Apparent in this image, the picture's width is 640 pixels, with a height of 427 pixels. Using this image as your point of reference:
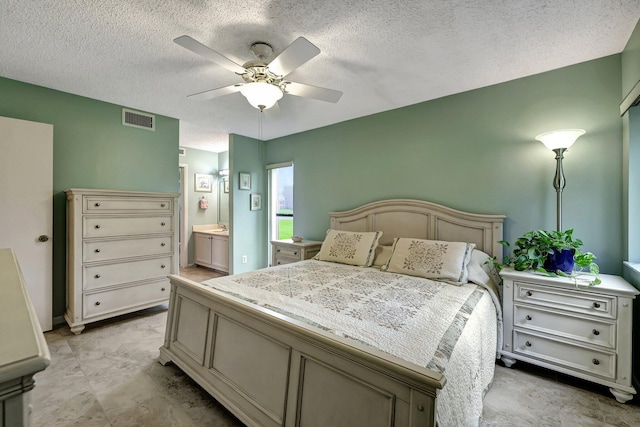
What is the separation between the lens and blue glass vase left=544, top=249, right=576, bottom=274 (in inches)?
85.4

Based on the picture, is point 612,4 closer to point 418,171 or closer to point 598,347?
point 418,171

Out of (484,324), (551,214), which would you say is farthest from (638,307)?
(484,324)

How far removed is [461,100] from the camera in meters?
2.98

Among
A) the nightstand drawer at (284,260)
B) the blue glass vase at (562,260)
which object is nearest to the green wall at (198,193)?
the nightstand drawer at (284,260)

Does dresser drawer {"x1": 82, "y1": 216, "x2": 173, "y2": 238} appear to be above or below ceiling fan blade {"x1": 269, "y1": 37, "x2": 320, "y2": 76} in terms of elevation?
below

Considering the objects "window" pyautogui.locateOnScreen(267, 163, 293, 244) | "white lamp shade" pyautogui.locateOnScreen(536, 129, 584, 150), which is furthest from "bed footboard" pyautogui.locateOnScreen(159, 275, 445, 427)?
"window" pyautogui.locateOnScreen(267, 163, 293, 244)

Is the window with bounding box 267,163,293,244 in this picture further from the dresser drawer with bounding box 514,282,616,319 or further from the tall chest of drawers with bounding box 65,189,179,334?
the dresser drawer with bounding box 514,282,616,319

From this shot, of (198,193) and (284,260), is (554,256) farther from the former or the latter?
→ (198,193)

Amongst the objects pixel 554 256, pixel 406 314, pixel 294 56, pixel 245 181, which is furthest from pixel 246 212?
pixel 554 256

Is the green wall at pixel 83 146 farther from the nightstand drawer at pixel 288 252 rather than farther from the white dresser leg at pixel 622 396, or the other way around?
the white dresser leg at pixel 622 396

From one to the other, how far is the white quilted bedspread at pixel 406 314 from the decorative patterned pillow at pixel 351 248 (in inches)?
12.0

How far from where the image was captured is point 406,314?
1659 mm

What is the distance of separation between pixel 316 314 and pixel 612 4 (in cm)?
255

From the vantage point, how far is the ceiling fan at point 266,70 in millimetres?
1695
